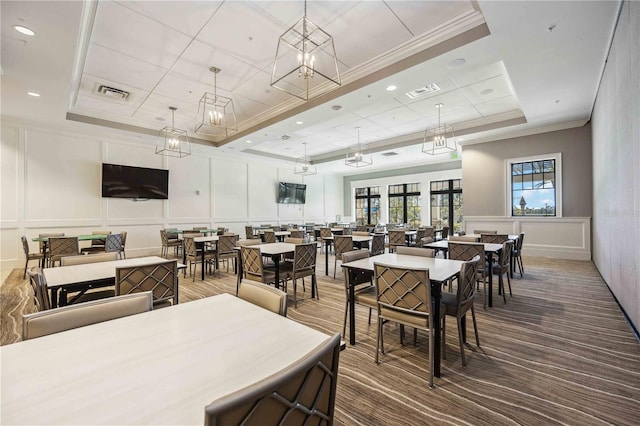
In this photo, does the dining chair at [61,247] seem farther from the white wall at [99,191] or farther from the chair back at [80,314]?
the chair back at [80,314]

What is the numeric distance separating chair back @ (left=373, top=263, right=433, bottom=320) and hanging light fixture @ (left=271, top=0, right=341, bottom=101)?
1912mm

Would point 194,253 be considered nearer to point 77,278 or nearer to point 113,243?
point 113,243

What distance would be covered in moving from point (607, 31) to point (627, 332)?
3.58m

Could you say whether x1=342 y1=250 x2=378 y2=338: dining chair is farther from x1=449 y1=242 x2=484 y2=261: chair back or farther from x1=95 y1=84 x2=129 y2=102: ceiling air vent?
x1=95 y1=84 x2=129 y2=102: ceiling air vent

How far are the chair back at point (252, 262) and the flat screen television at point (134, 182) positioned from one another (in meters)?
5.85

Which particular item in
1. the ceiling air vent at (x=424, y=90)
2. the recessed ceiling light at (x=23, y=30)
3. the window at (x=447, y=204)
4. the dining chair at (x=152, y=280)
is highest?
the ceiling air vent at (x=424, y=90)

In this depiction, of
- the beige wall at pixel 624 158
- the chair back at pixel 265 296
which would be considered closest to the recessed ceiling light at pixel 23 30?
the chair back at pixel 265 296

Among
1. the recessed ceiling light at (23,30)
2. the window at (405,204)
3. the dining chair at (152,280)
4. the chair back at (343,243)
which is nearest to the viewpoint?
the dining chair at (152,280)

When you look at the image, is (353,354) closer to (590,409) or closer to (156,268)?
(590,409)

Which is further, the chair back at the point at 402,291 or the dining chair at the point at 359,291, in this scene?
the dining chair at the point at 359,291

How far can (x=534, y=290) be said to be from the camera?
447cm

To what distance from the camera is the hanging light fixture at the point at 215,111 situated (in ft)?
15.4

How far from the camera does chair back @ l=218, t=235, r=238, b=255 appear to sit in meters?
5.38

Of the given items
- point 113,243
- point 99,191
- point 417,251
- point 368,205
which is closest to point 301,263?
point 417,251
